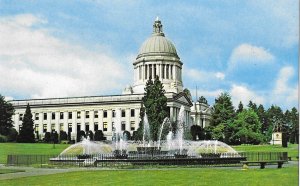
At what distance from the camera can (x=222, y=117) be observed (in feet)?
260

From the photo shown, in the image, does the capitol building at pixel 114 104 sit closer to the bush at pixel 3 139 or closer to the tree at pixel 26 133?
the tree at pixel 26 133

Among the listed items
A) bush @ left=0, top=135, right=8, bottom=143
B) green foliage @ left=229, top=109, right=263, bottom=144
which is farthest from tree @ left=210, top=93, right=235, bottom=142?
bush @ left=0, top=135, right=8, bottom=143

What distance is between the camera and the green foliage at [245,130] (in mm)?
76450

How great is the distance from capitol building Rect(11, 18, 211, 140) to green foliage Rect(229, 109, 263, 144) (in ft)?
95.2

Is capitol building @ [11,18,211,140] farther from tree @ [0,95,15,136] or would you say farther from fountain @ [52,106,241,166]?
tree @ [0,95,15,136]

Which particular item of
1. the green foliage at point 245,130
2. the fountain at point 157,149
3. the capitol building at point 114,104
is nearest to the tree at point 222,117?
the green foliage at point 245,130

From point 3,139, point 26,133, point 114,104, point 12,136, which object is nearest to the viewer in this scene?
point 3,139

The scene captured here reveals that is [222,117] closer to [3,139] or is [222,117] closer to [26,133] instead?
[26,133]

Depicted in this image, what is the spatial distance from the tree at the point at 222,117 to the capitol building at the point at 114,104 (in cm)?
2725

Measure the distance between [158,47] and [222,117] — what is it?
130ft

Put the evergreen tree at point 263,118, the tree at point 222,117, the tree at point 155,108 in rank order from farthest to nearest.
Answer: the evergreen tree at point 263,118 → the tree at point 222,117 → the tree at point 155,108

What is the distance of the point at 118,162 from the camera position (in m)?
31.0

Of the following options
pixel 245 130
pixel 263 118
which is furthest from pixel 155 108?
pixel 263 118

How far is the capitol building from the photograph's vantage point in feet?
359
